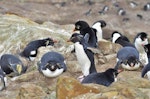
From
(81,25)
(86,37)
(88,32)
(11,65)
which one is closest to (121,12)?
(81,25)

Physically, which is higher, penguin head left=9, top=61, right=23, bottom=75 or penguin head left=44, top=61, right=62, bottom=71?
penguin head left=44, top=61, right=62, bottom=71

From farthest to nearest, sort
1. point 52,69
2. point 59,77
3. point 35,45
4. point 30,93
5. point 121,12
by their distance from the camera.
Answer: point 121,12 → point 35,45 → point 52,69 → point 30,93 → point 59,77

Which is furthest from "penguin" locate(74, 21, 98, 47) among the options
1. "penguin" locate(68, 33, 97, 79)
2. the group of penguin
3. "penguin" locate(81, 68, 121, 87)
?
"penguin" locate(81, 68, 121, 87)

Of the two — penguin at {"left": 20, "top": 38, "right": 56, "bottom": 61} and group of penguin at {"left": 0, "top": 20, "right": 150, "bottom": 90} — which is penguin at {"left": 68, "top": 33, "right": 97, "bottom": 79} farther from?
penguin at {"left": 20, "top": 38, "right": 56, "bottom": 61}

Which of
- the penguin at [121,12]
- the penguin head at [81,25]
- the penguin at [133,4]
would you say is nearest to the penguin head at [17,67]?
the penguin head at [81,25]

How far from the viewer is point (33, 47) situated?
12992 mm

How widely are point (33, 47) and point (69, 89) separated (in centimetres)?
647

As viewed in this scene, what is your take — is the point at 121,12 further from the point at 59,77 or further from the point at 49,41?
the point at 59,77

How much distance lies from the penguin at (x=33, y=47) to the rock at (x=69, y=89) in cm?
613

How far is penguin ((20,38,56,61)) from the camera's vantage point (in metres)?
12.9

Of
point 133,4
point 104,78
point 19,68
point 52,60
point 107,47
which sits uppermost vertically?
point 52,60

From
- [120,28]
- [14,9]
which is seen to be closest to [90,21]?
[120,28]

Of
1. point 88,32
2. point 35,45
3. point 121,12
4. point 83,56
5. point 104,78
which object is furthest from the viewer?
point 121,12

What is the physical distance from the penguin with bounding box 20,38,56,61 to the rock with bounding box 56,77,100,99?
20.1 ft
